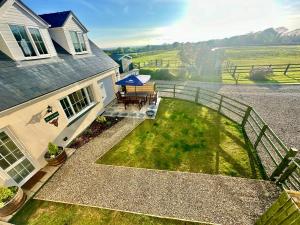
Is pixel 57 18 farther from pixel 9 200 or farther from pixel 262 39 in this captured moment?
pixel 262 39

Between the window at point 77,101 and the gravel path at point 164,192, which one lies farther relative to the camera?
the window at point 77,101

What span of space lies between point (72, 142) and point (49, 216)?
4218mm

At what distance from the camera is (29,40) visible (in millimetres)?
7613

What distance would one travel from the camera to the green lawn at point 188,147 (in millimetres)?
6391

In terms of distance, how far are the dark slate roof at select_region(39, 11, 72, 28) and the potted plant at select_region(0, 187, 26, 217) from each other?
33.5ft

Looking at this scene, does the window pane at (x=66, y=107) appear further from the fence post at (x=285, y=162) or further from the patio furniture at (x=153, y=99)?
the fence post at (x=285, y=162)

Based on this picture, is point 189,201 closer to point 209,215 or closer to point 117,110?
point 209,215

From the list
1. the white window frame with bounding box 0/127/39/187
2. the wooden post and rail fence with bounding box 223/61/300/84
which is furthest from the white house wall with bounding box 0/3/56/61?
the wooden post and rail fence with bounding box 223/61/300/84

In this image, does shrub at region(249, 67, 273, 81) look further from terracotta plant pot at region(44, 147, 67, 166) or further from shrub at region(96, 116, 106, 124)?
terracotta plant pot at region(44, 147, 67, 166)

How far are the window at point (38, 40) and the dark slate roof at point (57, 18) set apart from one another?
7.66ft

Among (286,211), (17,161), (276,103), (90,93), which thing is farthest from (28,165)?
(276,103)

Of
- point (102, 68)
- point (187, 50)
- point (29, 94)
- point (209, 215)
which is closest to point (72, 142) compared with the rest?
point (29, 94)

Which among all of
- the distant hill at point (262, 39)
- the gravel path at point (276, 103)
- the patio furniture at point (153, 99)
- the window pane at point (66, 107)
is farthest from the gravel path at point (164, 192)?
the distant hill at point (262, 39)

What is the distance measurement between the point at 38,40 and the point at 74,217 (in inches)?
370
